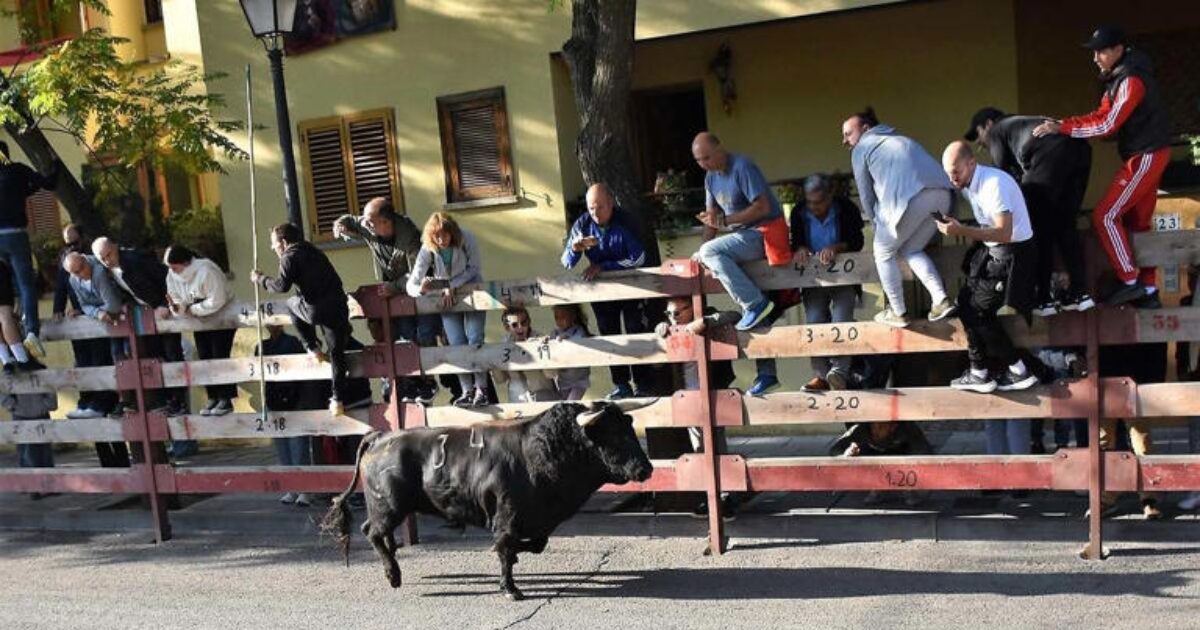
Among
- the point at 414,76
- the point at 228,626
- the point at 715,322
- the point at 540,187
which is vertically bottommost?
the point at 228,626

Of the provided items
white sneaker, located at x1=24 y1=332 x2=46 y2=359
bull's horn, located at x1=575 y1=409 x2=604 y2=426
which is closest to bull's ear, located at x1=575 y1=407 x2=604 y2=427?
bull's horn, located at x1=575 y1=409 x2=604 y2=426

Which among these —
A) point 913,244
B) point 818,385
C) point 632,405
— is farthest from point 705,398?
point 913,244

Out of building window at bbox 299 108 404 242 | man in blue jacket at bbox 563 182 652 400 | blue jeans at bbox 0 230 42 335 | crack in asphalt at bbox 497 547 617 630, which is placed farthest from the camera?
building window at bbox 299 108 404 242

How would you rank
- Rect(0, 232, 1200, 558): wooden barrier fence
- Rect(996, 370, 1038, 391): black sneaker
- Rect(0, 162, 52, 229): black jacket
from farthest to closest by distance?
Rect(0, 162, 52, 229): black jacket → Rect(996, 370, 1038, 391): black sneaker → Rect(0, 232, 1200, 558): wooden barrier fence

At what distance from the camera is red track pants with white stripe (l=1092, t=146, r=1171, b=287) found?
692 cm

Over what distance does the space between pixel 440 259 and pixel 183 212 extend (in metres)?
7.84

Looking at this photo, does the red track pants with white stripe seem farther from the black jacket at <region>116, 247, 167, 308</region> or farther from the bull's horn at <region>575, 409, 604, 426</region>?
the black jacket at <region>116, 247, 167, 308</region>

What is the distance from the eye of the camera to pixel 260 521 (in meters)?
9.95

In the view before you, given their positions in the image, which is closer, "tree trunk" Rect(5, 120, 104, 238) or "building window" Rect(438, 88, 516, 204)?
"tree trunk" Rect(5, 120, 104, 238)

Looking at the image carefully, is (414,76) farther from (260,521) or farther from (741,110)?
(260,521)

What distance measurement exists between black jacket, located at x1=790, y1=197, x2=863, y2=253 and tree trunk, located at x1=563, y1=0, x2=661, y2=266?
1387mm

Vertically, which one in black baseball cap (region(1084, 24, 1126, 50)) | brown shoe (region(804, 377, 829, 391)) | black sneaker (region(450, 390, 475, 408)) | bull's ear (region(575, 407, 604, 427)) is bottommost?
black sneaker (region(450, 390, 475, 408))

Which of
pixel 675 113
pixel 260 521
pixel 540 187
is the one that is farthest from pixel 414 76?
pixel 260 521

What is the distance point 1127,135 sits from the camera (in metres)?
7.16
